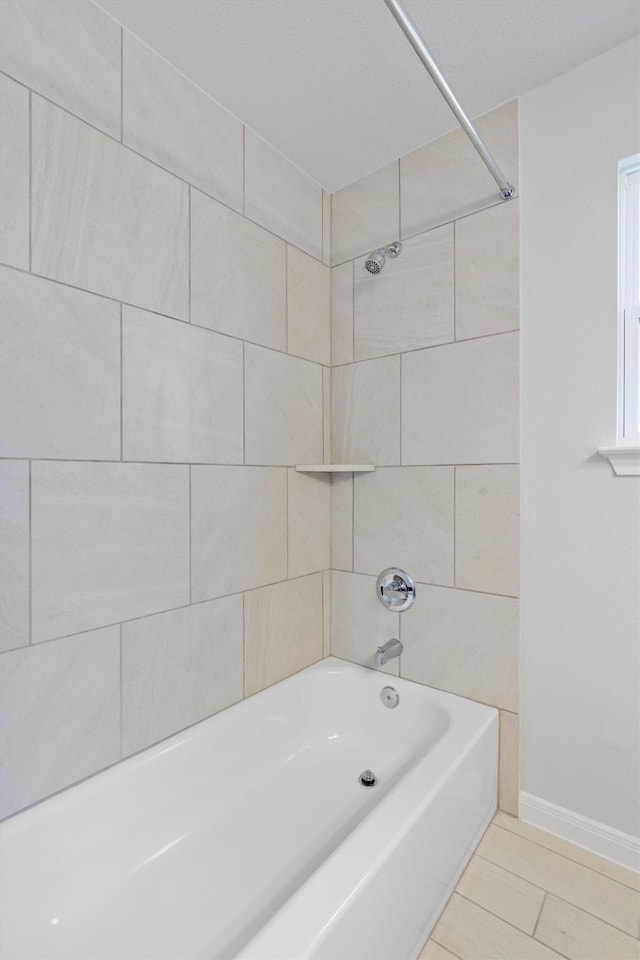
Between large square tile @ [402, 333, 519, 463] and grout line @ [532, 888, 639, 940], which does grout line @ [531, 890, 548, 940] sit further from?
large square tile @ [402, 333, 519, 463]

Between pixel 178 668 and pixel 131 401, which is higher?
pixel 131 401

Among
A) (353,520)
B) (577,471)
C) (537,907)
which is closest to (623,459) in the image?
(577,471)

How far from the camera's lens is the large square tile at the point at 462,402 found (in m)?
1.54

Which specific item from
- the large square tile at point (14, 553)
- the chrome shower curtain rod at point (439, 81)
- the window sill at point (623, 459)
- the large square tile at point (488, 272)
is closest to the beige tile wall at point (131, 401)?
the large square tile at point (14, 553)

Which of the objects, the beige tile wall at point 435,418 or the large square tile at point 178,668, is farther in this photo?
the beige tile wall at point 435,418

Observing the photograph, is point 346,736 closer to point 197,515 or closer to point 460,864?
point 460,864

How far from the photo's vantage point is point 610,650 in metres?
1.37

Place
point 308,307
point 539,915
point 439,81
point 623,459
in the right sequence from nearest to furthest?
point 439,81 < point 539,915 < point 623,459 < point 308,307

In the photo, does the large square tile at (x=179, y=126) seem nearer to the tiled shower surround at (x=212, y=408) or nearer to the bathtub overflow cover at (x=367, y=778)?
the tiled shower surround at (x=212, y=408)

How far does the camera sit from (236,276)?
1598mm

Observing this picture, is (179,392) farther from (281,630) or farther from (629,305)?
(629,305)

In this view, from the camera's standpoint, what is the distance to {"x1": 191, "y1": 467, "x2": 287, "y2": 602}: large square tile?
58.4 inches

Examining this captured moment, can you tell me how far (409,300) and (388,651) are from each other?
1336mm

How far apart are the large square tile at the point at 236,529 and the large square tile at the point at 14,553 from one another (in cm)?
47
